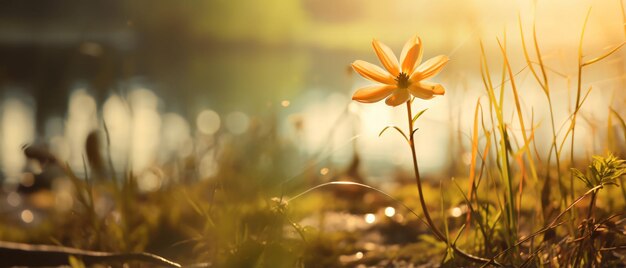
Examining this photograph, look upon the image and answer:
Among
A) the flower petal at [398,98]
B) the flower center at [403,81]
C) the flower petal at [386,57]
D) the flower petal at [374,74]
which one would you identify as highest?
the flower petal at [386,57]

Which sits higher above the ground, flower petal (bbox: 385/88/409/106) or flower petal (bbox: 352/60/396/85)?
flower petal (bbox: 352/60/396/85)

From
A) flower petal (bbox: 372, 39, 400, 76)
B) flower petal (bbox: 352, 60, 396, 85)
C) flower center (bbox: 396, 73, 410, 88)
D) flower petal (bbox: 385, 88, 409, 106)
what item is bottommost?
flower petal (bbox: 385, 88, 409, 106)

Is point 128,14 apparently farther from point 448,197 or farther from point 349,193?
point 349,193
